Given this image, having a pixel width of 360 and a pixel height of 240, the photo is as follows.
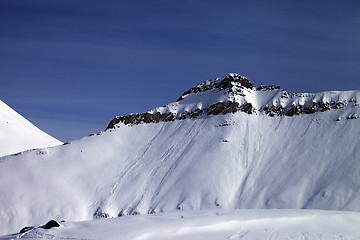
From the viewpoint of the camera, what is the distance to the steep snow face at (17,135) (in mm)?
154125

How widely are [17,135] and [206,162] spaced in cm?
9065

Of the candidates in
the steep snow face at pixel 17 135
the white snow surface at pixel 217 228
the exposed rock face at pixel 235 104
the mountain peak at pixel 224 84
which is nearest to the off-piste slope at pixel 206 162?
the exposed rock face at pixel 235 104

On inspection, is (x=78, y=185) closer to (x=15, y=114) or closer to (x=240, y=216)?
(x=240, y=216)

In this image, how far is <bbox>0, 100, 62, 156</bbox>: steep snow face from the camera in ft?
506

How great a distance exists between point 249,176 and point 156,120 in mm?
35718

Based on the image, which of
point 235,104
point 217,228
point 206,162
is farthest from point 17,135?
point 217,228

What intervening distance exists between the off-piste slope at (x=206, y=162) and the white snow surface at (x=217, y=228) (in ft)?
119

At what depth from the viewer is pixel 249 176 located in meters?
95.3

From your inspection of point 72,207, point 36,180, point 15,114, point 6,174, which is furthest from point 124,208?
point 15,114

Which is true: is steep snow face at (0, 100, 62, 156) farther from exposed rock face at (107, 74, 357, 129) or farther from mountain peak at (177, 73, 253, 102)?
mountain peak at (177, 73, 253, 102)

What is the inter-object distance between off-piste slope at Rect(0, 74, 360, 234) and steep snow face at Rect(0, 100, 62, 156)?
1665 inches

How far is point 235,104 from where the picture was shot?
115500 mm

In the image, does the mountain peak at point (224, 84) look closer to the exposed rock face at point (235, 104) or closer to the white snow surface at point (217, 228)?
the exposed rock face at point (235, 104)

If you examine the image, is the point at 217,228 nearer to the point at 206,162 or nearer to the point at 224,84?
the point at 206,162
